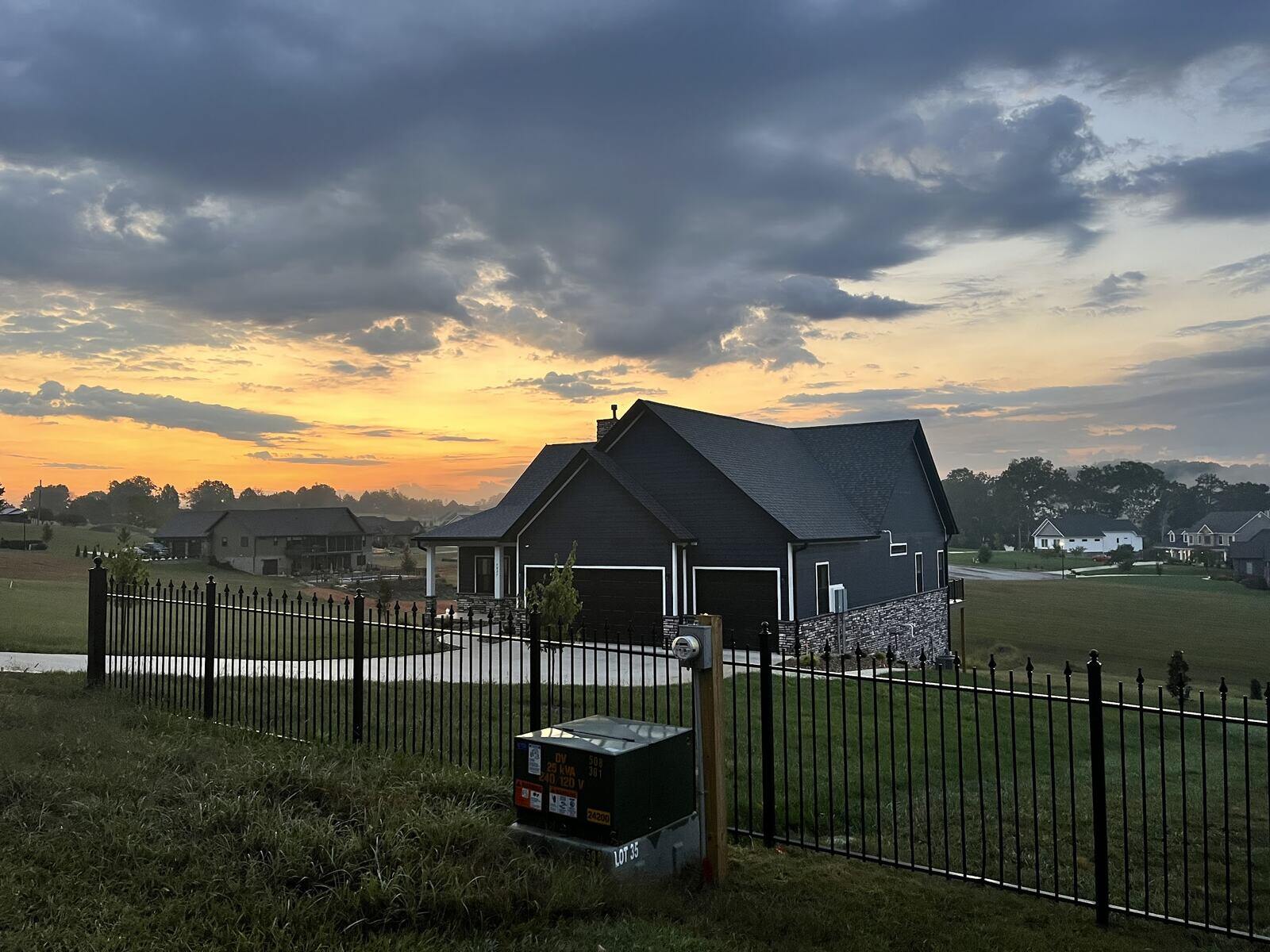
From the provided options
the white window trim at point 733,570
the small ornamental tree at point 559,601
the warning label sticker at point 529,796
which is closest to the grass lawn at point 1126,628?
the white window trim at point 733,570

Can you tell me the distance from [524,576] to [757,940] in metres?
23.4

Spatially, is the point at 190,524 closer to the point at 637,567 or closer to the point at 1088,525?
the point at 637,567

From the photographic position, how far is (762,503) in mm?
25109

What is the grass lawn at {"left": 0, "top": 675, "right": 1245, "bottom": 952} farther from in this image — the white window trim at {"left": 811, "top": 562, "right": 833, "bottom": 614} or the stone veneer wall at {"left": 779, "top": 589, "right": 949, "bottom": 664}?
the white window trim at {"left": 811, "top": 562, "right": 833, "bottom": 614}

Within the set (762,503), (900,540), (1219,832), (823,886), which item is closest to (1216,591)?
(900,540)

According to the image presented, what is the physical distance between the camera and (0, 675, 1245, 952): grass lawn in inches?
203

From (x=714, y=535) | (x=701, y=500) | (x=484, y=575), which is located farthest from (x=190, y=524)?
(x=714, y=535)

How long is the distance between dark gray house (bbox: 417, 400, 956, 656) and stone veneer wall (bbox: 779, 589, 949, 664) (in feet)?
0.26

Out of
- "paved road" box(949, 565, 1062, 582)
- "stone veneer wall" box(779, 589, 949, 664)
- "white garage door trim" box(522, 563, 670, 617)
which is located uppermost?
"white garage door trim" box(522, 563, 670, 617)

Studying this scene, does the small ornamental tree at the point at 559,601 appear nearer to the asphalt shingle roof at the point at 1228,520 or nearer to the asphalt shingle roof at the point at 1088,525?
the asphalt shingle roof at the point at 1228,520

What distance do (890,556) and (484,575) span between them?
14.3 m

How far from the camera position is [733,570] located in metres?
25.3

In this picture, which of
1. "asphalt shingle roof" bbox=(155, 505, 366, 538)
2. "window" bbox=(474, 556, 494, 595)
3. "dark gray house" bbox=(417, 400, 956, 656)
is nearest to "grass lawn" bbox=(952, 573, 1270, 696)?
"dark gray house" bbox=(417, 400, 956, 656)

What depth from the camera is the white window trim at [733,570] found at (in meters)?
24.3
